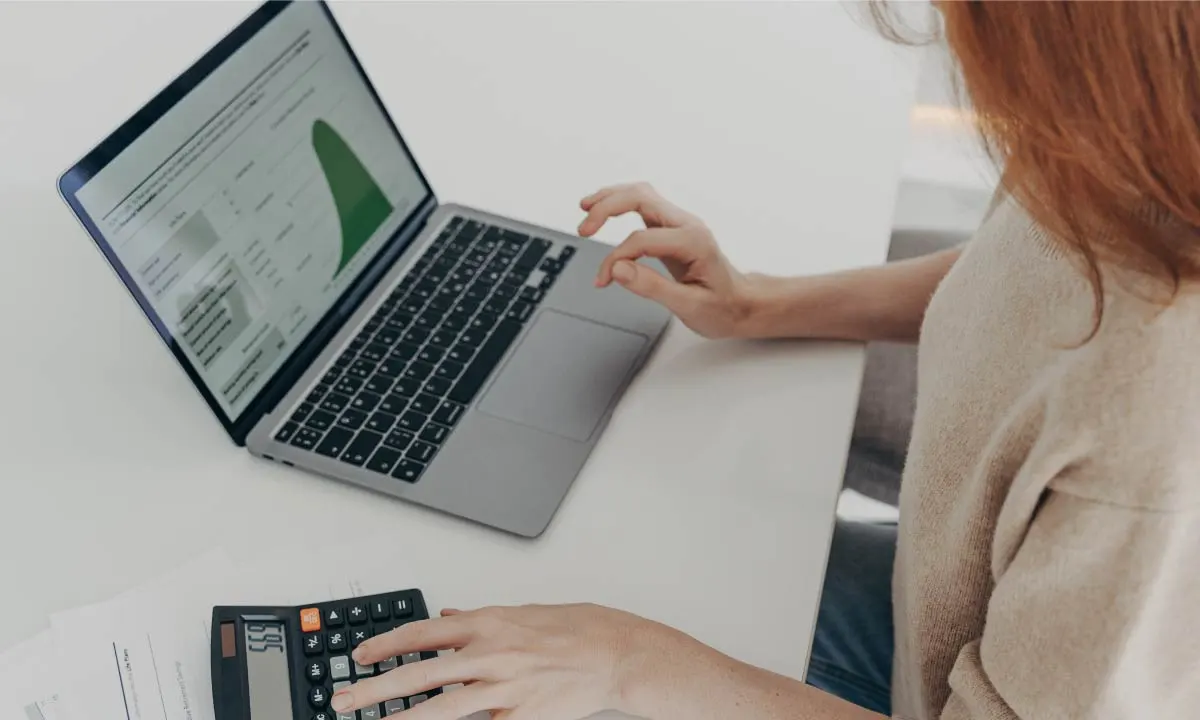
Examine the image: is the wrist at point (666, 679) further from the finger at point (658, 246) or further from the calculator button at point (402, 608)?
the finger at point (658, 246)

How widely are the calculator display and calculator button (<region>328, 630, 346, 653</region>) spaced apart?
0.03 m

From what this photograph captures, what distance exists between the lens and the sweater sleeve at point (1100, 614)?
50cm

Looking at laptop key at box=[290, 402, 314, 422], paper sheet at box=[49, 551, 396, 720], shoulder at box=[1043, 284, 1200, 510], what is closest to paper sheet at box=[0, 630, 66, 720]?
paper sheet at box=[49, 551, 396, 720]

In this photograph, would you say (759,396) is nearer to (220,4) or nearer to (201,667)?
(201,667)

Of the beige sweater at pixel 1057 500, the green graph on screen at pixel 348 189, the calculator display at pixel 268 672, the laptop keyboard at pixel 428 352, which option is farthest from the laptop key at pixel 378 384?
the beige sweater at pixel 1057 500

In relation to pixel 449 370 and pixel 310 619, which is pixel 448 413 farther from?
pixel 310 619

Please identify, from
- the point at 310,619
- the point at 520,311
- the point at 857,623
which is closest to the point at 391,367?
the point at 520,311

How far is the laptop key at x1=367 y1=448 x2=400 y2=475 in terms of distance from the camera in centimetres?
75

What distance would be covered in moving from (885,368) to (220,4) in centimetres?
79

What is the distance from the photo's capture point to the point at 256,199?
31.0 inches

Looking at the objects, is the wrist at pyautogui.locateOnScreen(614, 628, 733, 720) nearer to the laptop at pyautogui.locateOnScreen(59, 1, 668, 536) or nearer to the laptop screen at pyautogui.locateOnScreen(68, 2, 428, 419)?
the laptop at pyautogui.locateOnScreen(59, 1, 668, 536)

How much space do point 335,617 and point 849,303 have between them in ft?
1.54

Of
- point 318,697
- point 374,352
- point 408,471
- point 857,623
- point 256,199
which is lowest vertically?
point 857,623

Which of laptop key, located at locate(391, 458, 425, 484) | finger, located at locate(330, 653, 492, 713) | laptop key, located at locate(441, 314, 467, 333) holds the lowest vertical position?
finger, located at locate(330, 653, 492, 713)
